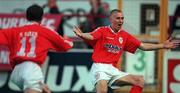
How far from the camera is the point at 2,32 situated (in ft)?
39.8

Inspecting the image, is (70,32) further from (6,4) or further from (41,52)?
(41,52)

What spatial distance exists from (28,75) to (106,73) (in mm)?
1733

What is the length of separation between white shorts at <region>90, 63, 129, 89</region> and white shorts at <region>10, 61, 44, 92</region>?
143 cm

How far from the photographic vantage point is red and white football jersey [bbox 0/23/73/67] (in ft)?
39.3

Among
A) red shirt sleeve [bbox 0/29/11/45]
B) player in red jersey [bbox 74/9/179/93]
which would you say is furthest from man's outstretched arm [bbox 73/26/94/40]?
red shirt sleeve [bbox 0/29/11/45]

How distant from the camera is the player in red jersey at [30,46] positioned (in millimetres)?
11898

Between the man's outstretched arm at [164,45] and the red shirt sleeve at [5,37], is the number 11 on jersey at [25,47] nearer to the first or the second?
the red shirt sleeve at [5,37]

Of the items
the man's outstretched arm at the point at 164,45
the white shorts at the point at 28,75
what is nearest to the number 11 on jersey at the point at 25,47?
the white shorts at the point at 28,75

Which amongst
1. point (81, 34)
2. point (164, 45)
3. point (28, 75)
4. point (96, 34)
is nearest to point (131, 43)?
point (164, 45)

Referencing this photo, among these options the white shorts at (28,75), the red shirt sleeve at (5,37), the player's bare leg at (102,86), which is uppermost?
the red shirt sleeve at (5,37)

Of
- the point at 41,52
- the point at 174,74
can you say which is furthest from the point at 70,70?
the point at 41,52

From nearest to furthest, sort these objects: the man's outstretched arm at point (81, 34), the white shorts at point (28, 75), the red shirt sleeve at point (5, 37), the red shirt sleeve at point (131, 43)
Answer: the white shorts at point (28, 75)
the red shirt sleeve at point (5, 37)
the man's outstretched arm at point (81, 34)
the red shirt sleeve at point (131, 43)

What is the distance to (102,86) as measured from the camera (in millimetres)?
12938

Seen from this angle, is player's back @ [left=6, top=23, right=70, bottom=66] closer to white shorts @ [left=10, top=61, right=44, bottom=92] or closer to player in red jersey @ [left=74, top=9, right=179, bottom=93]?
white shorts @ [left=10, top=61, right=44, bottom=92]
